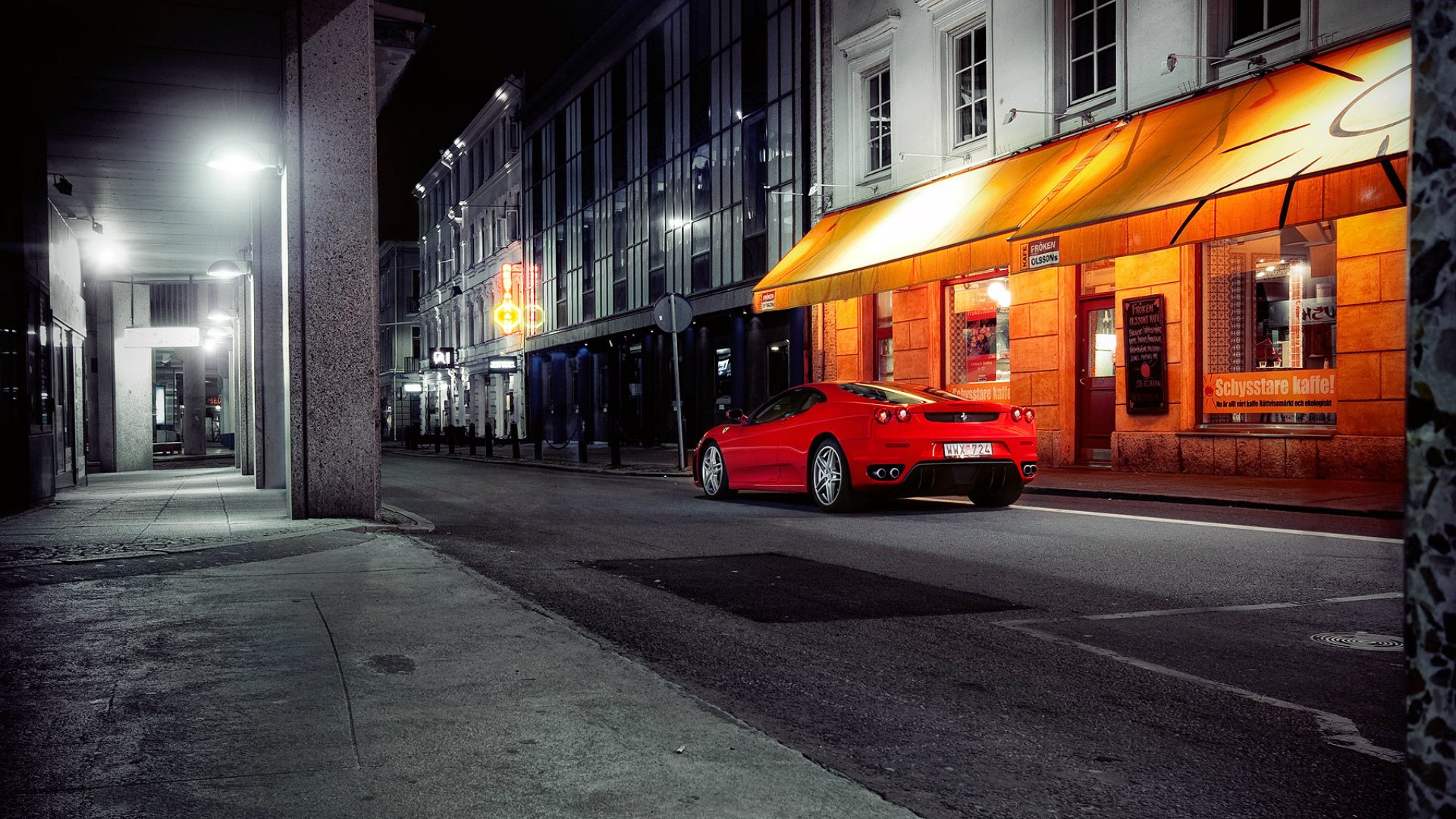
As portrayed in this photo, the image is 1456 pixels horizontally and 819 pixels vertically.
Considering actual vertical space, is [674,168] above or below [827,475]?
above

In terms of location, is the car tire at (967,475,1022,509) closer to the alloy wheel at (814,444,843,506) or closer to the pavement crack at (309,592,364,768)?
the alloy wheel at (814,444,843,506)

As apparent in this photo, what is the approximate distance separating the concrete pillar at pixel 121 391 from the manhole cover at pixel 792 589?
19.0m

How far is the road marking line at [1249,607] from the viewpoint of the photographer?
225 inches

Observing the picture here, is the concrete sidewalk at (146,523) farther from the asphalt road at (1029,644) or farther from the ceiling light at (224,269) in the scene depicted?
the ceiling light at (224,269)

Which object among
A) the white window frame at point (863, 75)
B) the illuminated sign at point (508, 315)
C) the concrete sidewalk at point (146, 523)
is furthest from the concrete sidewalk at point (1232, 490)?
the illuminated sign at point (508, 315)

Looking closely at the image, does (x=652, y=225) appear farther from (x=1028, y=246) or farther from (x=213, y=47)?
(x=213, y=47)

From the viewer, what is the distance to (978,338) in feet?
66.8

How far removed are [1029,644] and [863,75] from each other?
66.5 feet

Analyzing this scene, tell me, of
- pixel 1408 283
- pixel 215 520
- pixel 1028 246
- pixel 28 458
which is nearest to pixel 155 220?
pixel 28 458

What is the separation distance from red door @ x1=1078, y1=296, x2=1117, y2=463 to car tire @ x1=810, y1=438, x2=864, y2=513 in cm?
718

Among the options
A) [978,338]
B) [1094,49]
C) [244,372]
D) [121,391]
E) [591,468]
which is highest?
[1094,49]

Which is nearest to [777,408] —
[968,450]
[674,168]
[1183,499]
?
[968,450]

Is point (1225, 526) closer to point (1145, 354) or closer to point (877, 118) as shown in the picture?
point (1145, 354)

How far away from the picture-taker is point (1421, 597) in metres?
1.06
